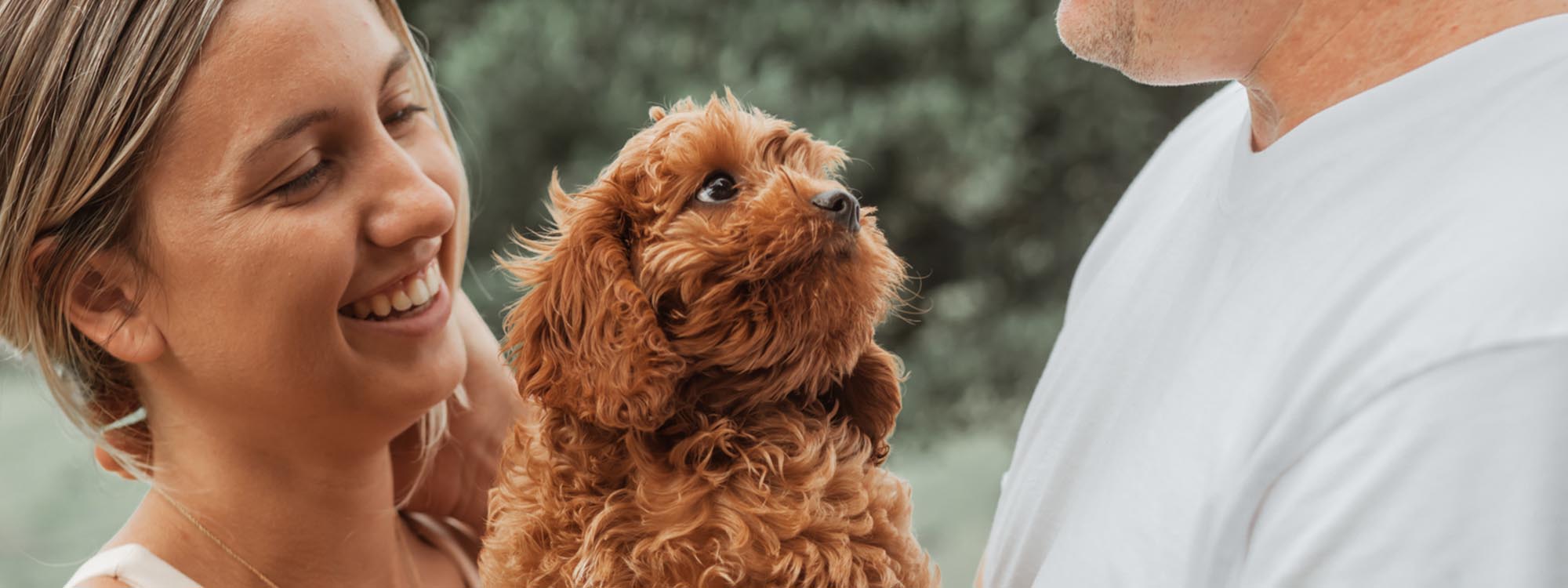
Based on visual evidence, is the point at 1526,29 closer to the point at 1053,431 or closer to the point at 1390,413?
the point at 1390,413

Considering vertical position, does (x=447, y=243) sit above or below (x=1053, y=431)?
above

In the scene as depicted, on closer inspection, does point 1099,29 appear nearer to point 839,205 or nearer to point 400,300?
point 839,205

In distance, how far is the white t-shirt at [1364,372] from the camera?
2.81 ft

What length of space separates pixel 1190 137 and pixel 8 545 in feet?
9.38

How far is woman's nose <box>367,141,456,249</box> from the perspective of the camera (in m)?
1.12

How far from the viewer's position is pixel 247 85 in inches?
42.2

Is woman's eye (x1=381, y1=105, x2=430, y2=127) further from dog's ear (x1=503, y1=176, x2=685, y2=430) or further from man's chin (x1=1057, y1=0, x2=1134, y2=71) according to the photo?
man's chin (x1=1057, y1=0, x2=1134, y2=71)

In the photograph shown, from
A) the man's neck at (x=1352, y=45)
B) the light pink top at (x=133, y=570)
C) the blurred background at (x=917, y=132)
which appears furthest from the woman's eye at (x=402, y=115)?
the blurred background at (x=917, y=132)

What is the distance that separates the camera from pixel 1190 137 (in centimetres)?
158

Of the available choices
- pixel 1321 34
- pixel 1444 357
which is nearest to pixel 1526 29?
pixel 1321 34

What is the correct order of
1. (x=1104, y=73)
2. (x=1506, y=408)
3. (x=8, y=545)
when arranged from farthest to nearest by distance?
(x=1104, y=73), (x=8, y=545), (x=1506, y=408)

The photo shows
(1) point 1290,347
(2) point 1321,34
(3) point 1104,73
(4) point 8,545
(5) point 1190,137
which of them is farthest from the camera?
(3) point 1104,73

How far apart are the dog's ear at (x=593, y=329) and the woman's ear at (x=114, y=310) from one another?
34 cm

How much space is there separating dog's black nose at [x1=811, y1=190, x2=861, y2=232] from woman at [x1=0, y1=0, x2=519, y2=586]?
38 cm
